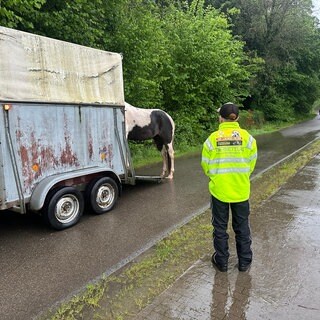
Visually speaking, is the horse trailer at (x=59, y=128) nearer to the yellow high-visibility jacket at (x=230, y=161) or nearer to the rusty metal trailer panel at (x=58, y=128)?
the rusty metal trailer panel at (x=58, y=128)

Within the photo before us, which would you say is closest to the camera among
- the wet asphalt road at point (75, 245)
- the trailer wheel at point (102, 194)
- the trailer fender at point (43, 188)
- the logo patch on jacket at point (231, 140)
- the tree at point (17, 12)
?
the wet asphalt road at point (75, 245)

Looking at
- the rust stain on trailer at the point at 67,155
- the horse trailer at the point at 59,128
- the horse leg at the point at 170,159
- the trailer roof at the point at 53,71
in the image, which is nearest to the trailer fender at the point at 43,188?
the horse trailer at the point at 59,128

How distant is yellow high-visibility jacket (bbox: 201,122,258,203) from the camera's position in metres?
3.84

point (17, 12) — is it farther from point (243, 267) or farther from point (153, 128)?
point (243, 267)

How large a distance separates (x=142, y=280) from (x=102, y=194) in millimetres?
2570

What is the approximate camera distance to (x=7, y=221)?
5.78 m

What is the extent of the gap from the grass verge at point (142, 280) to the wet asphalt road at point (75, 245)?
219 millimetres

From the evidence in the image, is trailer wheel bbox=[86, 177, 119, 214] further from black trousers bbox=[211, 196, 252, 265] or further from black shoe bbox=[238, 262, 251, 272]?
black shoe bbox=[238, 262, 251, 272]

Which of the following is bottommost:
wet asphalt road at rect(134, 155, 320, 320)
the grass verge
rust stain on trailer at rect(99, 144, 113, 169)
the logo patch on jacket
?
wet asphalt road at rect(134, 155, 320, 320)

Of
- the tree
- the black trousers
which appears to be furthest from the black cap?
the tree

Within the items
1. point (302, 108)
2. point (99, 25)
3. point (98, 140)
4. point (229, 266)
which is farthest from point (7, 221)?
point (302, 108)

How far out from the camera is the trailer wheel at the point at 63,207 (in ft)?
16.7

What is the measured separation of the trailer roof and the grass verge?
2743 millimetres

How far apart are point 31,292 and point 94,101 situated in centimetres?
337
